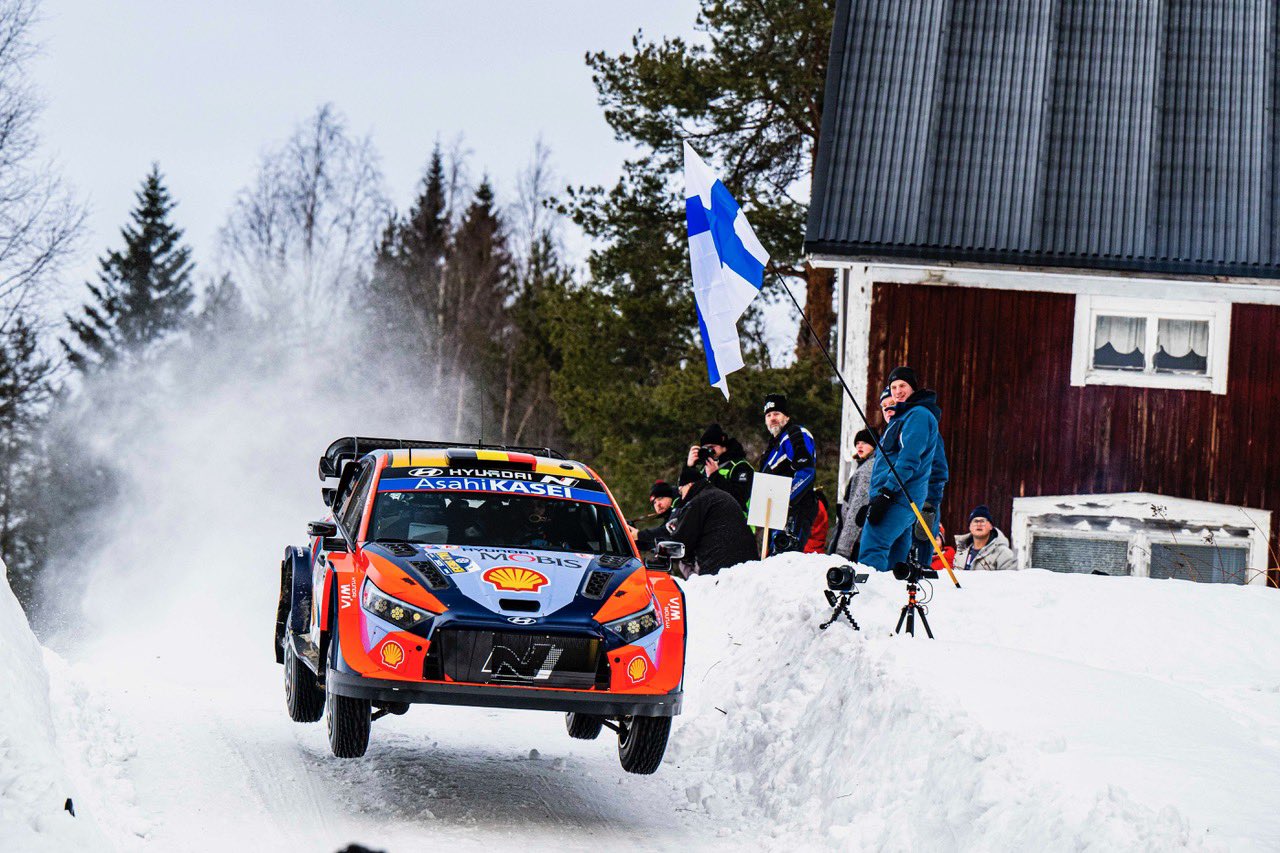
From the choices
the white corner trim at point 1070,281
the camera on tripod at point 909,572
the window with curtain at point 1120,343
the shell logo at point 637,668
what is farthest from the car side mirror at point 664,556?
the window with curtain at point 1120,343

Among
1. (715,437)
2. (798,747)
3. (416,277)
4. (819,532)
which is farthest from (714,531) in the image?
(416,277)

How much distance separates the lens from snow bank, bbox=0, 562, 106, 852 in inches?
203

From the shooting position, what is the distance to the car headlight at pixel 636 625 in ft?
25.6

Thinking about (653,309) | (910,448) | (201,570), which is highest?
(653,309)

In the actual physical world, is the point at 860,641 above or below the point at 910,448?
below

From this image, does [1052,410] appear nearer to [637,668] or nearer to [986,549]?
[986,549]

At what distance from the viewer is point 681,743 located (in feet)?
31.6

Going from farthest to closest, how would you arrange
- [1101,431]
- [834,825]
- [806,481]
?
[1101,431], [806,481], [834,825]

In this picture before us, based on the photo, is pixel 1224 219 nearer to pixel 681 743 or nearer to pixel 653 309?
pixel 681 743

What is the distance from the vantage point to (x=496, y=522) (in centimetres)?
890

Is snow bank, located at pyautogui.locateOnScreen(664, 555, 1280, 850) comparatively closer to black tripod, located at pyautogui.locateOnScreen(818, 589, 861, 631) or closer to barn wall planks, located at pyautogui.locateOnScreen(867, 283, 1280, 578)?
black tripod, located at pyautogui.locateOnScreen(818, 589, 861, 631)

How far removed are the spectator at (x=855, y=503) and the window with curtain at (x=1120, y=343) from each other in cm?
591

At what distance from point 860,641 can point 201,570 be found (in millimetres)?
19285

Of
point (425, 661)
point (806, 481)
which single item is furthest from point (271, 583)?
point (425, 661)
